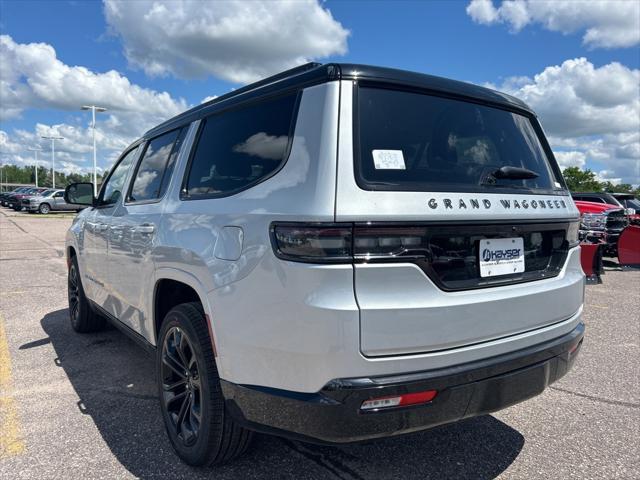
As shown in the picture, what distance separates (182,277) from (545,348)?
1.84 metres

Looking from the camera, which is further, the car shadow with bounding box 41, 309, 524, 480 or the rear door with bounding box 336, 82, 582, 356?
the car shadow with bounding box 41, 309, 524, 480

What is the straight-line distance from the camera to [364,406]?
187cm

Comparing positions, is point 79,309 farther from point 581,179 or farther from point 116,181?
point 581,179

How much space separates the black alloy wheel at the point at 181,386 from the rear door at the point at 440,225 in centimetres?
119

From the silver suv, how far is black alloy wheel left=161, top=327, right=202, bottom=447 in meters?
0.01

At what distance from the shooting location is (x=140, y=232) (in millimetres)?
3248

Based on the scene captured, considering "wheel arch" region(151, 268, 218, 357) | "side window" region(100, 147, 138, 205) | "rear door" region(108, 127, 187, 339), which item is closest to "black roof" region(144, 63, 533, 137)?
"rear door" region(108, 127, 187, 339)

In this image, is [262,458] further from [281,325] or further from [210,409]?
[281,325]

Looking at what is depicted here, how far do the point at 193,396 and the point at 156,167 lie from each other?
1.63 m

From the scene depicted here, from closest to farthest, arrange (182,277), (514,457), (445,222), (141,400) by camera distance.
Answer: (445,222), (182,277), (514,457), (141,400)

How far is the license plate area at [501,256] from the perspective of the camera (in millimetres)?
2182

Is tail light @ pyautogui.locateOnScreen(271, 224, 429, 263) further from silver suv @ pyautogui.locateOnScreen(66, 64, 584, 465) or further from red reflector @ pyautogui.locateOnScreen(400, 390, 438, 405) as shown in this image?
red reflector @ pyautogui.locateOnScreen(400, 390, 438, 405)

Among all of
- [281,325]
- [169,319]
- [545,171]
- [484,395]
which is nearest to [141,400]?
[169,319]

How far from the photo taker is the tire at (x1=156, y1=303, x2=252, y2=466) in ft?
7.89
